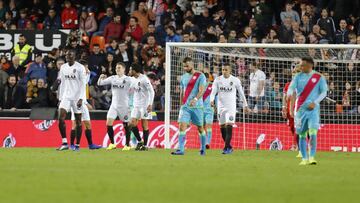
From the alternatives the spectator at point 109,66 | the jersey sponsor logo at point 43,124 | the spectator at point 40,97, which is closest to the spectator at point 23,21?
the spectator at point 40,97

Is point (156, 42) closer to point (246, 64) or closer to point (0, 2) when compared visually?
point (246, 64)

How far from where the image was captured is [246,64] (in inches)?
1108

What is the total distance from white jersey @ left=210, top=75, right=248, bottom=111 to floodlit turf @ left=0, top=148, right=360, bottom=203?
3.23m

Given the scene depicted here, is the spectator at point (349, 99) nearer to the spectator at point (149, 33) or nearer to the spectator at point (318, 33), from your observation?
the spectator at point (318, 33)

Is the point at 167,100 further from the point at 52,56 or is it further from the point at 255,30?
the point at 52,56

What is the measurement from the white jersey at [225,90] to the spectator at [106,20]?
7.56 meters

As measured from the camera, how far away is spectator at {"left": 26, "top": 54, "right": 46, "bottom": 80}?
30.2m

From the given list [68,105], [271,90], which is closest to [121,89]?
[68,105]

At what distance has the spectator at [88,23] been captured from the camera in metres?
32.5

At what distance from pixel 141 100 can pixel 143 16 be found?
674cm

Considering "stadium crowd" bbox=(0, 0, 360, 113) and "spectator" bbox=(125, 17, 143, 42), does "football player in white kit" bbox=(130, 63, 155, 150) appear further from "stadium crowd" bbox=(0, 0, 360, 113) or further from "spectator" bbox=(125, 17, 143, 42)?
"spectator" bbox=(125, 17, 143, 42)

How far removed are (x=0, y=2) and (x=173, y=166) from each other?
17126 mm

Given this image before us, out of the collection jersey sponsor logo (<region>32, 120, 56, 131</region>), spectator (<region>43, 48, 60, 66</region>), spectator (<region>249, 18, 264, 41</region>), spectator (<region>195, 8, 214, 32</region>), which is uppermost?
spectator (<region>195, 8, 214, 32</region>)

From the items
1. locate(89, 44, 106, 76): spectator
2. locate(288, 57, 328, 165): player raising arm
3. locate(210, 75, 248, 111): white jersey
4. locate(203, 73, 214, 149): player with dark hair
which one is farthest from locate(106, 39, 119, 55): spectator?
locate(288, 57, 328, 165): player raising arm
